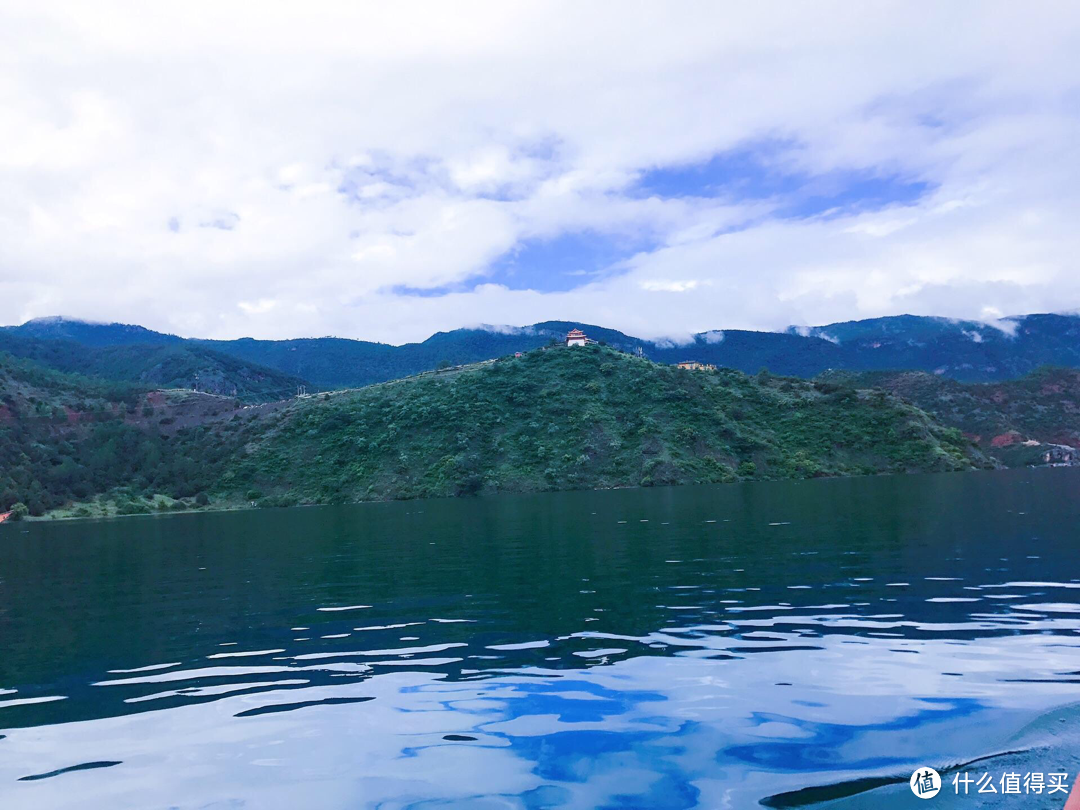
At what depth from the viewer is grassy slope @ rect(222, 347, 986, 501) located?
4592 inches

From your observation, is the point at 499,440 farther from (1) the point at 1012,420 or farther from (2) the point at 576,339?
(1) the point at 1012,420

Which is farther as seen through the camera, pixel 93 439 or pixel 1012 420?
pixel 1012 420

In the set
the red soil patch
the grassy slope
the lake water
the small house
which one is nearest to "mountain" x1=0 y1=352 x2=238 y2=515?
the grassy slope

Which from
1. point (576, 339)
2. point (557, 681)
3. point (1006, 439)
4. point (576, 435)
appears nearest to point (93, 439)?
point (576, 435)

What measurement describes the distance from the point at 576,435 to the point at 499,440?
12320 millimetres

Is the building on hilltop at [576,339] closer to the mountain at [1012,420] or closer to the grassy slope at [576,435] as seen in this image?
the grassy slope at [576,435]

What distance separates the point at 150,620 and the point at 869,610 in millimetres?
19451

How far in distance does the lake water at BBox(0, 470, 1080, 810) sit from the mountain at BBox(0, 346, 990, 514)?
3355 inches

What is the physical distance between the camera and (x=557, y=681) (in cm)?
1374

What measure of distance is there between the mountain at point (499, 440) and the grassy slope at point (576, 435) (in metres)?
0.32

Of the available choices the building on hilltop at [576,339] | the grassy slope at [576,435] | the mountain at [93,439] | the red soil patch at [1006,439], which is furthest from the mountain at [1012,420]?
the mountain at [93,439]

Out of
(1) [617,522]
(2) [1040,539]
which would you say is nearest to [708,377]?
(1) [617,522]

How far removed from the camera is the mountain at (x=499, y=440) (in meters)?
115

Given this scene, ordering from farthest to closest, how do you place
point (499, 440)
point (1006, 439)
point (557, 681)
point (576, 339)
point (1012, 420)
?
1. point (1012, 420)
2. point (576, 339)
3. point (1006, 439)
4. point (499, 440)
5. point (557, 681)
